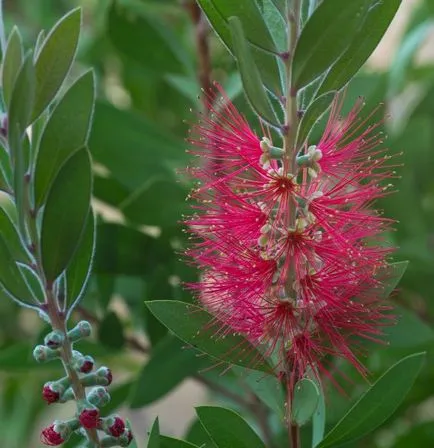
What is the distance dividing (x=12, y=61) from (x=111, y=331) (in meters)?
0.42

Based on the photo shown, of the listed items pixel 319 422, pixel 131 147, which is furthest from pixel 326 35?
pixel 131 147

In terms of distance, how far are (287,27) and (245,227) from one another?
0.12 metres

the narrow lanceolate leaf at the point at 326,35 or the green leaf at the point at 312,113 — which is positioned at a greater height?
the narrow lanceolate leaf at the point at 326,35

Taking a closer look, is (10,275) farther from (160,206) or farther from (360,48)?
(160,206)

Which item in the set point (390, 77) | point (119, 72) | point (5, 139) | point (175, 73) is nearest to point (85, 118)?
point (5, 139)

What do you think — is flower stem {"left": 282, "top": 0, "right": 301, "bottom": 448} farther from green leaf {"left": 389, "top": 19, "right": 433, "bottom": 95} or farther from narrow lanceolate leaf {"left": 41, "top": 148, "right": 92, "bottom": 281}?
green leaf {"left": 389, "top": 19, "right": 433, "bottom": 95}

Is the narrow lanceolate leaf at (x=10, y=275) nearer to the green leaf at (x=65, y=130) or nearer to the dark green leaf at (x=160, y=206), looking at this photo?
the green leaf at (x=65, y=130)

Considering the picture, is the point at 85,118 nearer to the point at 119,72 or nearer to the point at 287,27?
the point at 287,27

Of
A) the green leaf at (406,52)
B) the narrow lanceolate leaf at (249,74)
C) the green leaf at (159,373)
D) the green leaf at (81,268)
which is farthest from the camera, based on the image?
the green leaf at (406,52)

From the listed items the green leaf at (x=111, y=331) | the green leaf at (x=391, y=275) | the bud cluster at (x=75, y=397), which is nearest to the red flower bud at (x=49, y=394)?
the bud cluster at (x=75, y=397)

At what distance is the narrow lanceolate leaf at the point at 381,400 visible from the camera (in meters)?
0.54

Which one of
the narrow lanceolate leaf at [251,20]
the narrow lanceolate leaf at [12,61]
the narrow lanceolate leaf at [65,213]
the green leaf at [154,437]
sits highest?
the narrow lanceolate leaf at [251,20]

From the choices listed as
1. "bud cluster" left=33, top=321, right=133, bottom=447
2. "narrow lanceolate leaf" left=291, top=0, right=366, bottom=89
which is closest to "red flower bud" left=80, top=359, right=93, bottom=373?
"bud cluster" left=33, top=321, right=133, bottom=447

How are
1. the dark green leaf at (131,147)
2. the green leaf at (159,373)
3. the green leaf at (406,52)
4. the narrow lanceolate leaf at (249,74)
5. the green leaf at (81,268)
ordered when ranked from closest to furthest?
the narrow lanceolate leaf at (249,74) < the green leaf at (81,268) < the green leaf at (159,373) < the dark green leaf at (131,147) < the green leaf at (406,52)
